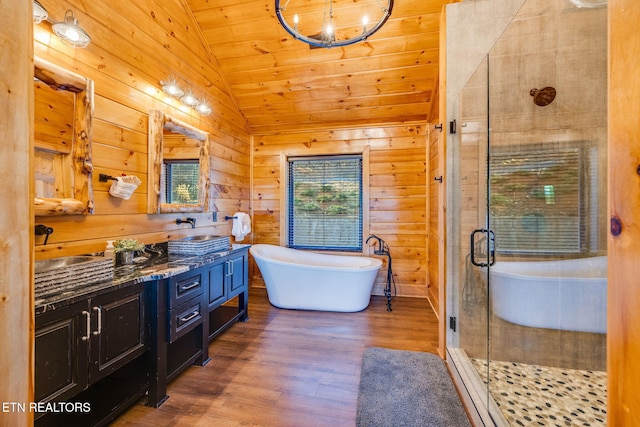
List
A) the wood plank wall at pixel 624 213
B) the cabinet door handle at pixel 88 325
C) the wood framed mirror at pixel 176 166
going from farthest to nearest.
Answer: the wood framed mirror at pixel 176 166
the cabinet door handle at pixel 88 325
the wood plank wall at pixel 624 213

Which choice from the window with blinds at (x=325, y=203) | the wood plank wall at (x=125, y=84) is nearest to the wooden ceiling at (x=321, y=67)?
the wood plank wall at (x=125, y=84)

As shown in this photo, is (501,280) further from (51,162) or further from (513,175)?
(51,162)

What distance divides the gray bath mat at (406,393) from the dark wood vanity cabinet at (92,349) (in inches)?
53.7

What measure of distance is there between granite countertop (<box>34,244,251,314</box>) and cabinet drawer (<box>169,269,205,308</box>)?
6cm

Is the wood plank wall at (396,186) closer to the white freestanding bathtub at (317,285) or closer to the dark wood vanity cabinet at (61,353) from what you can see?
the white freestanding bathtub at (317,285)

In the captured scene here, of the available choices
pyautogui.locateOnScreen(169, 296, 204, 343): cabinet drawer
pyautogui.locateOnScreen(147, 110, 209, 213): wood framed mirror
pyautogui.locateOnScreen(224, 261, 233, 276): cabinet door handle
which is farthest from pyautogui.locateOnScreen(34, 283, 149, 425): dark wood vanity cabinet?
pyautogui.locateOnScreen(147, 110, 209, 213): wood framed mirror

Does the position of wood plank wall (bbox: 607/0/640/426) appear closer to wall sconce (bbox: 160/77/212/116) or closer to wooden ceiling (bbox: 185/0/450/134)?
wooden ceiling (bbox: 185/0/450/134)

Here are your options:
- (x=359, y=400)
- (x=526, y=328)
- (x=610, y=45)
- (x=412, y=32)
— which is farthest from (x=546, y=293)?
(x=412, y=32)

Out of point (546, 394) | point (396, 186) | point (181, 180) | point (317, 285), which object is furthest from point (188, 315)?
point (396, 186)

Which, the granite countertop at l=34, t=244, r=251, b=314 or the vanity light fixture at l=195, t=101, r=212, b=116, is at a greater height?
the vanity light fixture at l=195, t=101, r=212, b=116

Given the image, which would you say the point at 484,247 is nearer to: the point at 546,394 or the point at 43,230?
the point at 546,394

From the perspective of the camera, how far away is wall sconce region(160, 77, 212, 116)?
7.68ft

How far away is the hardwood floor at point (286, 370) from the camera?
1563 millimetres

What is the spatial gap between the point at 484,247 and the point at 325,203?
2275 millimetres
